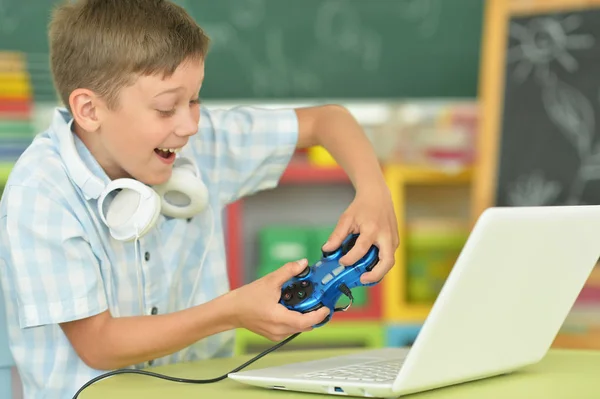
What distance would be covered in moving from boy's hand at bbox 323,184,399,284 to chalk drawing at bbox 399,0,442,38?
6.26ft

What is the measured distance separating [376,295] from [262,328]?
182 cm

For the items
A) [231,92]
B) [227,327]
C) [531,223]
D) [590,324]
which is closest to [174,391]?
[227,327]

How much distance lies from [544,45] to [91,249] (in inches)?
73.9

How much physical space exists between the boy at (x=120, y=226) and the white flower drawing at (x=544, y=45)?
1447 mm

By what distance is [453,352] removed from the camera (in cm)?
84

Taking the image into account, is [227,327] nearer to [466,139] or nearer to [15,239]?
[15,239]

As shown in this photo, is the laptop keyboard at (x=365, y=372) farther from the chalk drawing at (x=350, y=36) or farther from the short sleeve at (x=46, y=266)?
the chalk drawing at (x=350, y=36)

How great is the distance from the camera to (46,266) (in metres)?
1.06

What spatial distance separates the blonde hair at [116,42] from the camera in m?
1.14

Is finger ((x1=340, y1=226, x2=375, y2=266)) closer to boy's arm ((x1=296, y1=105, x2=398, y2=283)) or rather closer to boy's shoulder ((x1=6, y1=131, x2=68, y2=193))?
boy's arm ((x1=296, y1=105, x2=398, y2=283))

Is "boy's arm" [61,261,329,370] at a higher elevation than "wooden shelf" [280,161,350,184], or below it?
below

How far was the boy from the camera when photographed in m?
1.05

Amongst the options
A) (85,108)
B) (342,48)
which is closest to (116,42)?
(85,108)

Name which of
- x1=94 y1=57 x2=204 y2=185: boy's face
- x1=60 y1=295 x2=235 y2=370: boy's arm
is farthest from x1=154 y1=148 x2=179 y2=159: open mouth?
x1=60 y1=295 x2=235 y2=370: boy's arm
